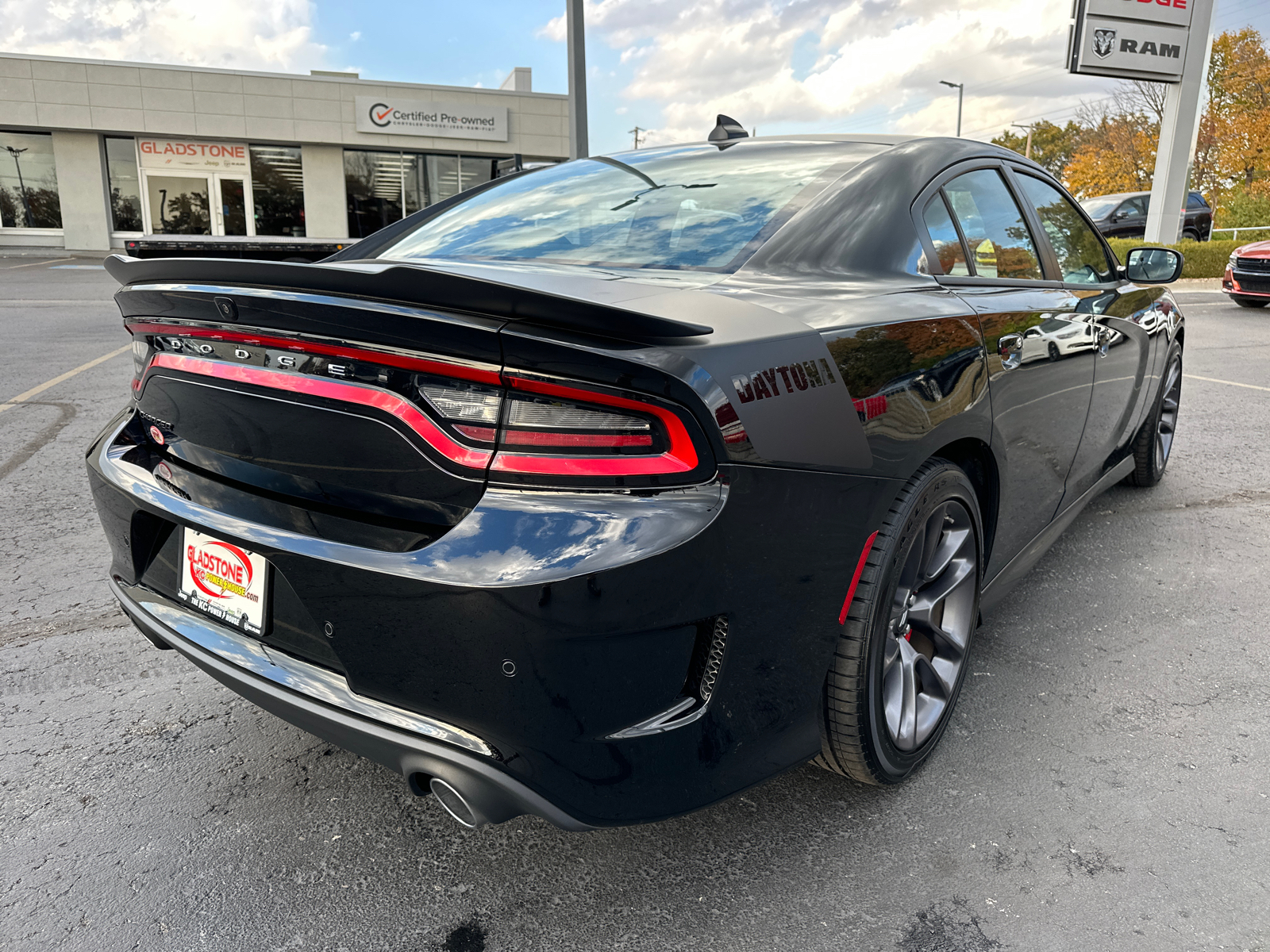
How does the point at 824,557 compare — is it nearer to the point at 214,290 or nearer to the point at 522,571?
the point at 522,571

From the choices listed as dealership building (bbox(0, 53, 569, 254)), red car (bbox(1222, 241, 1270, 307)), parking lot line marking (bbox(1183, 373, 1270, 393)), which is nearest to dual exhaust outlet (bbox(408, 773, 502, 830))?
parking lot line marking (bbox(1183, 373, 1270, 393))

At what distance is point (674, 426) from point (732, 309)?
0.35 m

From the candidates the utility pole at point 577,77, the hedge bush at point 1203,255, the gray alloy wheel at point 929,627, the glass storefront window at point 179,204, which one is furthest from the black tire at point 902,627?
the glass storefront window at point 179,204

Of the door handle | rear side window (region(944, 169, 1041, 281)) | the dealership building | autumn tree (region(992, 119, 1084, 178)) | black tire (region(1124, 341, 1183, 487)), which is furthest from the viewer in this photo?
autumn tree (region(992, 119, 1084, 178))

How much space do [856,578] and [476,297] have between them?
3.08 feet

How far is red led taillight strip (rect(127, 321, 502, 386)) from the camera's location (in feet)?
4.91

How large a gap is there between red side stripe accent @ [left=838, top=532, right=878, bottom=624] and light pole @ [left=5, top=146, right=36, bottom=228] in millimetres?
32897

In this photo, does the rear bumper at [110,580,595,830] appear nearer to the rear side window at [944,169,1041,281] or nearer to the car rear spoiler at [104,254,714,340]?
the car rear spoiler at [104,254,714,340]

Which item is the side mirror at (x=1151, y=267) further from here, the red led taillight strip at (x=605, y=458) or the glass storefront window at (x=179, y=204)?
the glass storefront window at (x=179, y=204)

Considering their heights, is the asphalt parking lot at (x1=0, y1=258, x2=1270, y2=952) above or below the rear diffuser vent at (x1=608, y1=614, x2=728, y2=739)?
below

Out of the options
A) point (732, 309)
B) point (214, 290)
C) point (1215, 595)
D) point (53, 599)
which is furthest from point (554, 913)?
point (1215, 595)

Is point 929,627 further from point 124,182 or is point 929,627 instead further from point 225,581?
point 124,182

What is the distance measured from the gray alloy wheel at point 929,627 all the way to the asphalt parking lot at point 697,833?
7.4 inches

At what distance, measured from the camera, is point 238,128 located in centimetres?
2747
